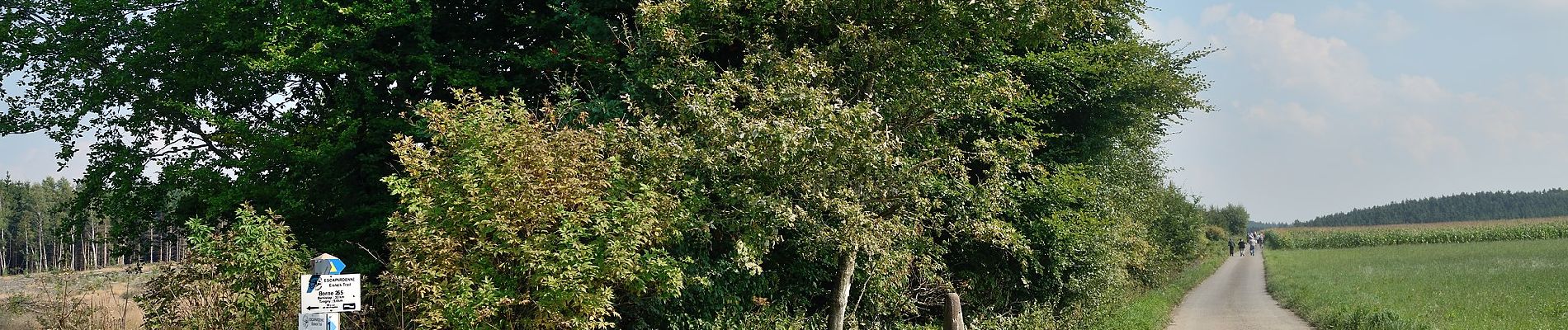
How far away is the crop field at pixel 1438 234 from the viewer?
71.8m

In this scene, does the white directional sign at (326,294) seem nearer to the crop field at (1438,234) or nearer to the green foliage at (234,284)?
the green foliage at (234,284)

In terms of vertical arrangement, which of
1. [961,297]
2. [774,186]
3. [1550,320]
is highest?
[774,186]

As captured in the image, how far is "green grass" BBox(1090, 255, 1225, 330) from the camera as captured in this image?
63.3ft

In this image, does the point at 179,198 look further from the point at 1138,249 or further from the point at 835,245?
the point at 1138,249

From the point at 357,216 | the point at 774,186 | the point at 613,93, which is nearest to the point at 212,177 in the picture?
the point at 357,216

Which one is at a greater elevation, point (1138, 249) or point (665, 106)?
point (665, 106)

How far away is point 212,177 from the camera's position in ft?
53.6

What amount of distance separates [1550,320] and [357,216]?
69.2 feet

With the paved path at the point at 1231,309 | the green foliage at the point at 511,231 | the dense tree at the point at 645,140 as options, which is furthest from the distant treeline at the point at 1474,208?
the green foliage at the point at 511,231

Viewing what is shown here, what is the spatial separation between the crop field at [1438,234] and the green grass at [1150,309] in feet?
168

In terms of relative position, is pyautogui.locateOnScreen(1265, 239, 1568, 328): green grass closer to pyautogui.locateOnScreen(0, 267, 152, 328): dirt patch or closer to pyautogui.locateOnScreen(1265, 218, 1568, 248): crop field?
pyautogui.locateOnScreen(0, 267, 152, 328): dirt patch

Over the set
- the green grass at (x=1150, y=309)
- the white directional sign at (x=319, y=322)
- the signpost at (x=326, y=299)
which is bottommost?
the green grass at (x=1150, y=309)

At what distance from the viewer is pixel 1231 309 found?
24.4 m

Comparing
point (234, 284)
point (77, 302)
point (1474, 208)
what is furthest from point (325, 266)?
point (1474, 208)
